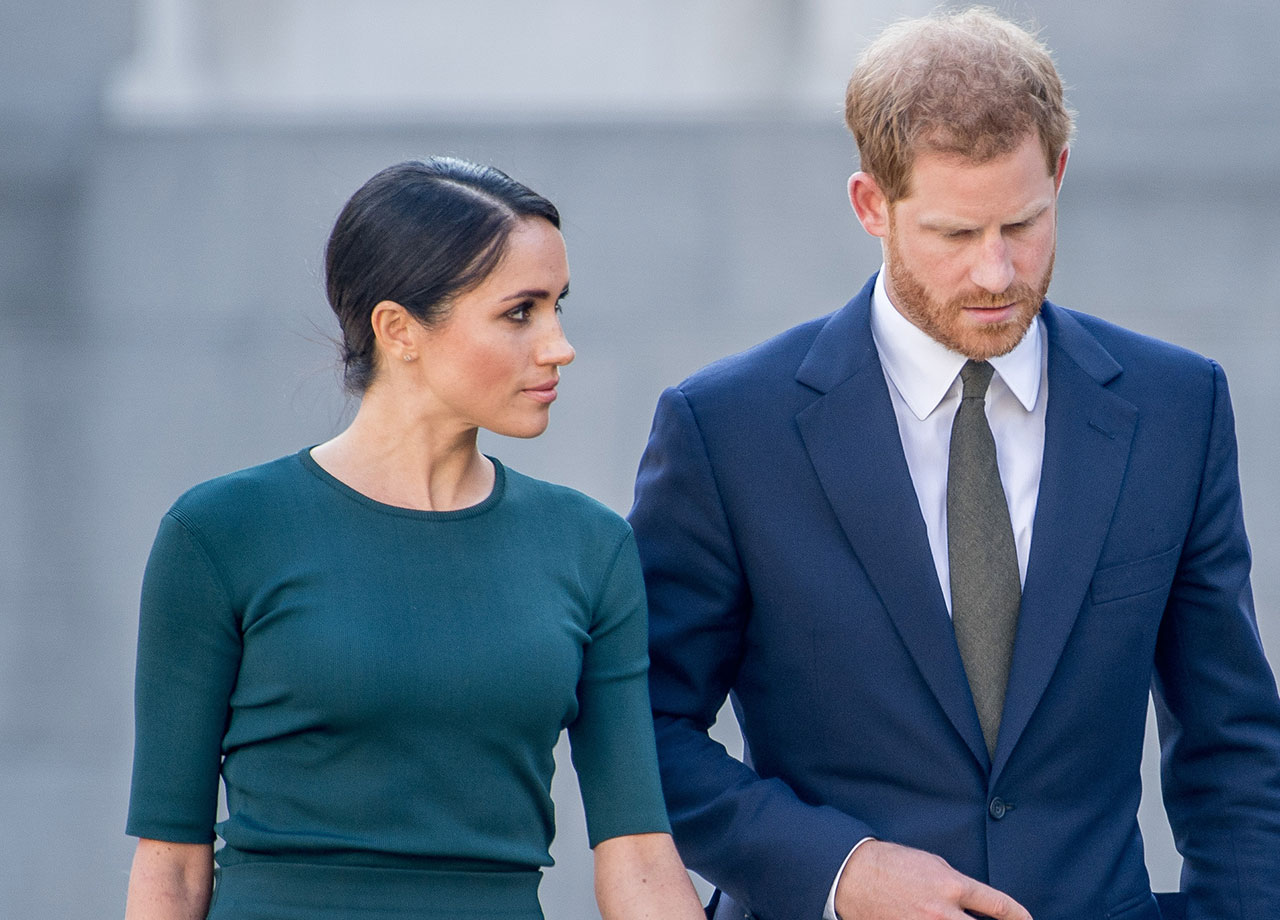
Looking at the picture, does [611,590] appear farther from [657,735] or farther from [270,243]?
[270,243]

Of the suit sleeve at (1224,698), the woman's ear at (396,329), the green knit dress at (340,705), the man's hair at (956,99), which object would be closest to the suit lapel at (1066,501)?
the suit sleeve at (1224,698)

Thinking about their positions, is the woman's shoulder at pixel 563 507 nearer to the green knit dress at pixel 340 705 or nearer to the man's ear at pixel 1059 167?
the green knit dress at pixel 340 705

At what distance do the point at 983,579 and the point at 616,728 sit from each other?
1.49 feet

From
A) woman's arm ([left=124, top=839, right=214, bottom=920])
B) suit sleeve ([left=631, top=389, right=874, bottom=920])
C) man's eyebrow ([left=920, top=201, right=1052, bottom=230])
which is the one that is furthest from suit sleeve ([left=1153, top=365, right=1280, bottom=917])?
woman's arm ([left=124, top=839, right=214, bottom=920])

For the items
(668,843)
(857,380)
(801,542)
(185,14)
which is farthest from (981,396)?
(185,14)

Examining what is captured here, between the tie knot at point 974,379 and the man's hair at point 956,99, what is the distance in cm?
22

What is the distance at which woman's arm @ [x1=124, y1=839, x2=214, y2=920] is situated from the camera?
5.33 feet

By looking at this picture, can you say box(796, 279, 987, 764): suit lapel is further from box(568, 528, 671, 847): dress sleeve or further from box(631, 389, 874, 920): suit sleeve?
box(568, 528, 671, 847): dress sleeve

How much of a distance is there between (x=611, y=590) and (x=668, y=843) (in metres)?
0.28

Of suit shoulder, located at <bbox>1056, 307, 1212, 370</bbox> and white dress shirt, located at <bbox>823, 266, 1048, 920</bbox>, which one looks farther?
suit shoulder, located at <bbox>1056, 307, 1212, 370</bbox>

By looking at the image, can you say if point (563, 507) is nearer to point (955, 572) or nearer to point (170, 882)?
point (955, 572)

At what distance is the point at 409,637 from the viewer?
168 centimetres

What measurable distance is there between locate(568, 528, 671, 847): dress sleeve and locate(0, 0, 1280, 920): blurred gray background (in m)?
2.35

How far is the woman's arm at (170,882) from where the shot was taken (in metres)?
1.63
